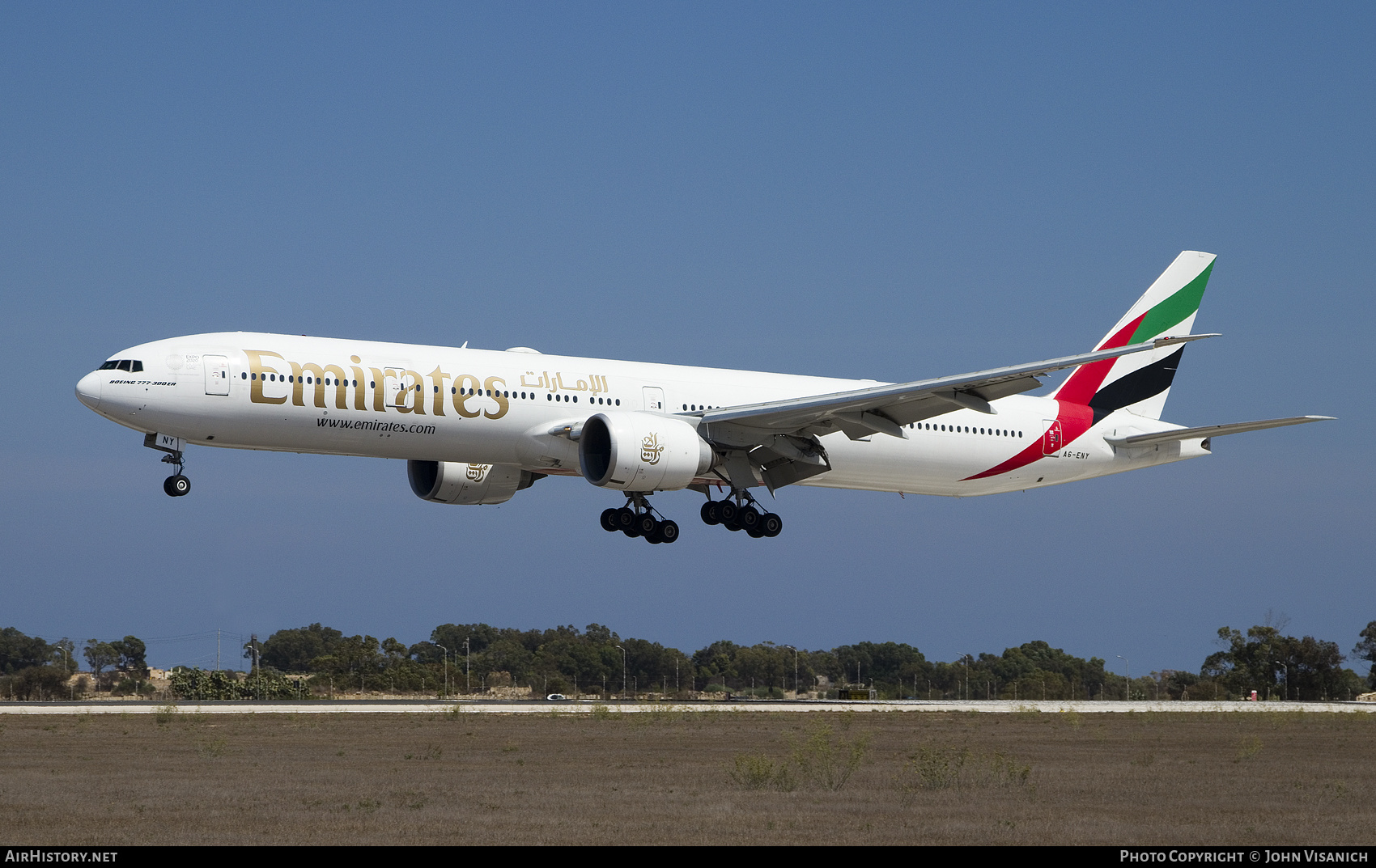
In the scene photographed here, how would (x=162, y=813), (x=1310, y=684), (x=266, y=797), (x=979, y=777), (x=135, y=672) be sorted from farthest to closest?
1. (x=135, y=672)
2. (x=1310, y=684)
3. (x=979, y=777)
4. (x=266, y=797)
5. (x=162, y=813)

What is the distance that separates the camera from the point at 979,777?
25875 millimetres

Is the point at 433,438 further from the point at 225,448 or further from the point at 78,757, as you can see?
the point at 78,757

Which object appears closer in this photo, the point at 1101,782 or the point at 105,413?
the point at 1101,782

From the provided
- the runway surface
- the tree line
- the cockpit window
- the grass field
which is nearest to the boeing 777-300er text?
the cockpit window

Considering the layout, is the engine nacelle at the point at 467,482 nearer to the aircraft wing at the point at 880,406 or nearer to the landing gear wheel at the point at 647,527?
the landing gear wheel at the point at 647,527

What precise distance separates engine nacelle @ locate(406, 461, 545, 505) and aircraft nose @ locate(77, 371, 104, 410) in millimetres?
10796

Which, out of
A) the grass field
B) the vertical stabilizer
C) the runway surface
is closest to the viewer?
the grass field

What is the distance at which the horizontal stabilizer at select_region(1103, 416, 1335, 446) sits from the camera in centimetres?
3606

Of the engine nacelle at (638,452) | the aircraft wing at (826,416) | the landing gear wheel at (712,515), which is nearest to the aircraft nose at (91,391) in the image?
the engine nacelle at (638,452)

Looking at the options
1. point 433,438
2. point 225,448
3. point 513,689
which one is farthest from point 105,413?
point 513,689

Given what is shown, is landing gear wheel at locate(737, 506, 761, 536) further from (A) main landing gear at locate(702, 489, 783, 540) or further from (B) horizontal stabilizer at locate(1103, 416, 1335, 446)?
(B) horizontal stabilizer at locate(1103, 416, 1335, 446)

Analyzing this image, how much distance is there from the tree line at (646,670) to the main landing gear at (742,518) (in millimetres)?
34405

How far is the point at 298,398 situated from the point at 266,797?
1131cm

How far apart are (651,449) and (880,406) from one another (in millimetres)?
5736
